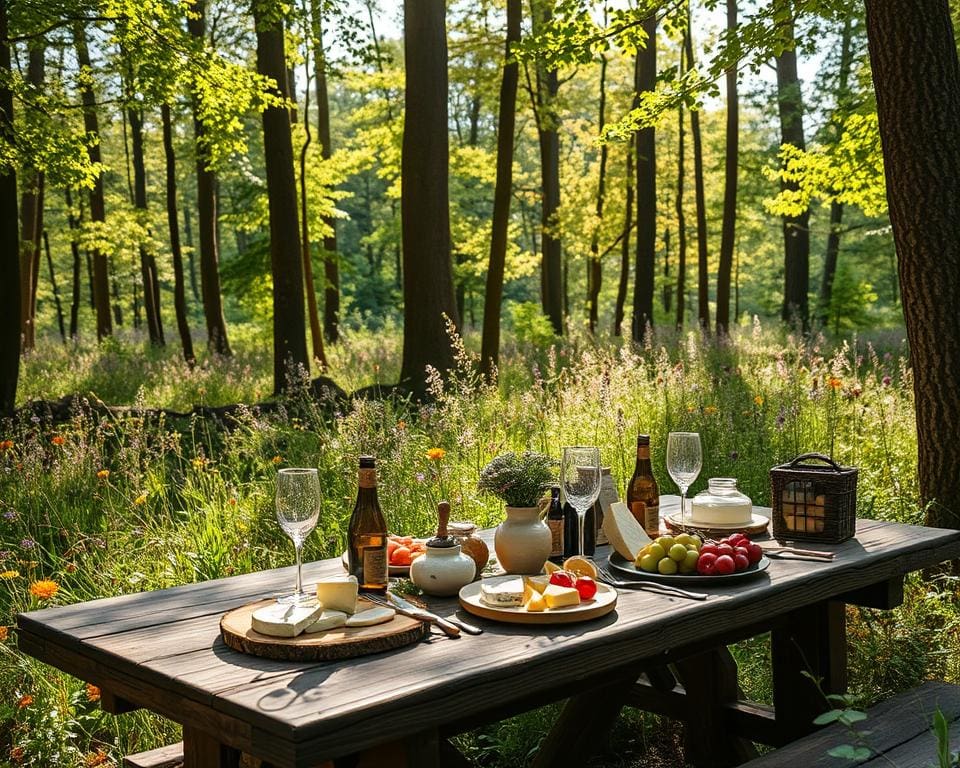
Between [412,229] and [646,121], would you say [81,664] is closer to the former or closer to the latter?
[646,121]

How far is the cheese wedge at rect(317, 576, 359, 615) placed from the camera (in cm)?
253

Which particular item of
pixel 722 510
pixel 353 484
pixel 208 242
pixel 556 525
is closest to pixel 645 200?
pixel 208 242

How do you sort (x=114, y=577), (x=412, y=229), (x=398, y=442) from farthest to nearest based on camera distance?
1. (x=412, y=229)
2. (x=398, y=442)
3. (x=114, y=577)

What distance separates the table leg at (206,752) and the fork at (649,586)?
117 cm

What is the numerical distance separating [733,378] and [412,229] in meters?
3.47

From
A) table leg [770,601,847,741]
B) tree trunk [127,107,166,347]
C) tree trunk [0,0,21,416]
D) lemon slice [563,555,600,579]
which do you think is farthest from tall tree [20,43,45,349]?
lemon slice [563,555,600,579]

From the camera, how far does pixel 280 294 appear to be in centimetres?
1168

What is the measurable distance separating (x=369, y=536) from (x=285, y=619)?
1.76 feet

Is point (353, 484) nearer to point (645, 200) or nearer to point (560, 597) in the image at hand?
point (560, 597)

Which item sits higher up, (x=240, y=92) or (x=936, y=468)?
(x=240, y=92)

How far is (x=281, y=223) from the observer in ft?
37.4

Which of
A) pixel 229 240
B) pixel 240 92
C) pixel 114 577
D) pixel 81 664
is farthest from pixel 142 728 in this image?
pixel 229 240

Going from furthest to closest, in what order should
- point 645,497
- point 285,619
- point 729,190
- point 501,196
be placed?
point 729,190 < point 501,196 < point 645,497 < point 285,619

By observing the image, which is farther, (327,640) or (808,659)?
(808,659)
